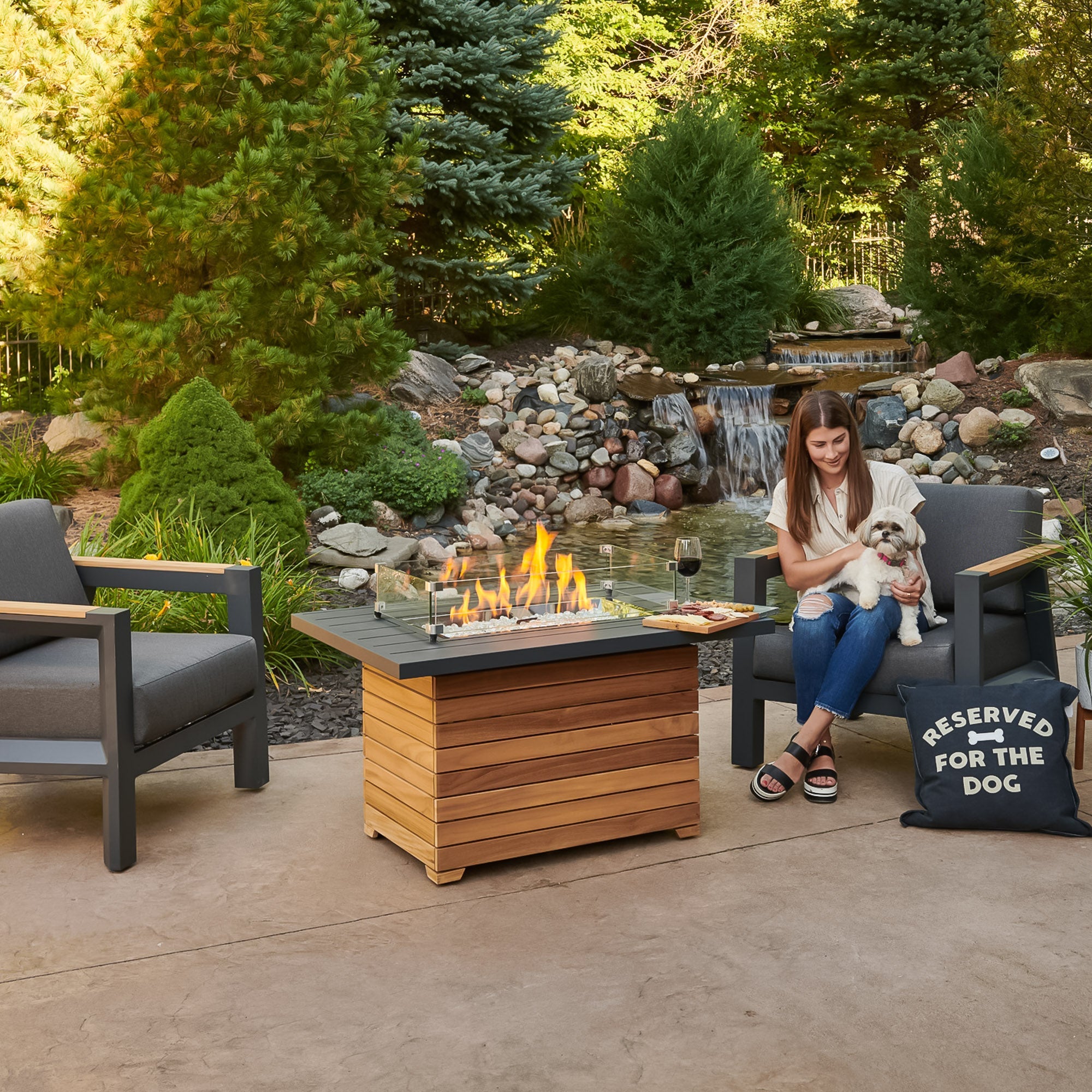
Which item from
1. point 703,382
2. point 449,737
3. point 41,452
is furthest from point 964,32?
point 449,737

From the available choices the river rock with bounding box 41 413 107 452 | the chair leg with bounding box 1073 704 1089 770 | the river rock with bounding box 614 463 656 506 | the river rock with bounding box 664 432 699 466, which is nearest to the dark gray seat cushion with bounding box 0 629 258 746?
the chair leg with bounding box 1073 704 1089 770

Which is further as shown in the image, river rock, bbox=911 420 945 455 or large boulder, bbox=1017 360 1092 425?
river rock, bbox=911 420 945 455

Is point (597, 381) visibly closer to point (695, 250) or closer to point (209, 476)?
point (695, 250)

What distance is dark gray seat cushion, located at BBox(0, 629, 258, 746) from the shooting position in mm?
3164

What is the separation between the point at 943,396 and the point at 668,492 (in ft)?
8.54

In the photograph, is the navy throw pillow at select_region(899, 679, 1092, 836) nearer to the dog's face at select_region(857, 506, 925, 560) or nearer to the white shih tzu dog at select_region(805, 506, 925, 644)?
the white shih tzu dog at select_region(805, 506, 925, 644)

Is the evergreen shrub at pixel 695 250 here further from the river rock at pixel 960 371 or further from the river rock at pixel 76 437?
the river rock at pixel 76 437

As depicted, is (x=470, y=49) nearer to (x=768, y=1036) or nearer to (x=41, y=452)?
(x=41, y=452)

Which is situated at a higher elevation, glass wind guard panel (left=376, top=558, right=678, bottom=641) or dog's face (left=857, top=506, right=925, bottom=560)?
dog's face (left=857, top=506, right=925, bottom=560)

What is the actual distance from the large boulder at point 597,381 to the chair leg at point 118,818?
27.7 ft

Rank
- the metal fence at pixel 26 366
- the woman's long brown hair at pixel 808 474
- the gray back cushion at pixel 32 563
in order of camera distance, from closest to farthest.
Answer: the gray back cushion at pixel 32 563, the woman's long brown hair at pixel 808 474, the metal fence at pixel 26 366

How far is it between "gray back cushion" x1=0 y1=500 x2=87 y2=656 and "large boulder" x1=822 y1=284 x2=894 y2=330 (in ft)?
40.4

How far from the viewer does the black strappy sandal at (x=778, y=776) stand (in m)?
3.64

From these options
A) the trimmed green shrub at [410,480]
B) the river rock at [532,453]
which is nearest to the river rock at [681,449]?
the river rock at [532,453]
